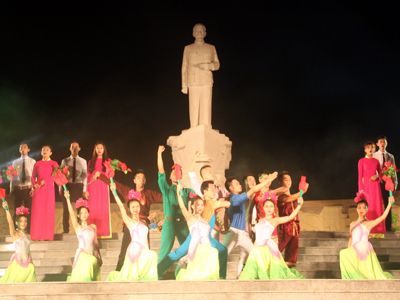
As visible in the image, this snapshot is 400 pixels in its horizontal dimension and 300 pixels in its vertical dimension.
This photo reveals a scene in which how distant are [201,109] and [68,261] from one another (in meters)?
3.39

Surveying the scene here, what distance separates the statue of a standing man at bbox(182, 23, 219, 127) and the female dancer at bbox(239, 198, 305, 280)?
3.16 metres

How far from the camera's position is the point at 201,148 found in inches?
382

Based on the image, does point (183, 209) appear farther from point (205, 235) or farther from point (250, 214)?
point (250, 214)

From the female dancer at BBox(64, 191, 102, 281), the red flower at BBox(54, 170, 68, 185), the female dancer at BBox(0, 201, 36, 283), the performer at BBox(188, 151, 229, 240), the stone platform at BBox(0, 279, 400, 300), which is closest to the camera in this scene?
the stone platform at BBox(0, 279, 400, 300)

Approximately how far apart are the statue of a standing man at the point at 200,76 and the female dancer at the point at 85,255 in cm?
312

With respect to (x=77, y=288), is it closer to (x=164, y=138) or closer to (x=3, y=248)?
(x=3, y=248)

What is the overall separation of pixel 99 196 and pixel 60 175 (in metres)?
0.87

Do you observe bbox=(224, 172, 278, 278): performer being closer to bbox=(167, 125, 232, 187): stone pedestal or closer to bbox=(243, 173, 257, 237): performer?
bbox=(243, 173, 257, 237): performer

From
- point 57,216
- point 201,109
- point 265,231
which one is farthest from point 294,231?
point 57,216

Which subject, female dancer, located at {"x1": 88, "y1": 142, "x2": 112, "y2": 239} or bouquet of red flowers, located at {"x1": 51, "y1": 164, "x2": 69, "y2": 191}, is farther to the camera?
female dancer, located at {"x1": 88, "y1": 142, "x2": 112, "y2": 239}

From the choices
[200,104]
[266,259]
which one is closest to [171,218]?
[266,259]

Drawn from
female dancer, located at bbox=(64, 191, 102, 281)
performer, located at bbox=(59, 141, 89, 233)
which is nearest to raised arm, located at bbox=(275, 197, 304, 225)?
female dancer, located at bbox=(64, 191, 102, 281)

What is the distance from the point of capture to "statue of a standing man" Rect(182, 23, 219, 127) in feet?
32.5

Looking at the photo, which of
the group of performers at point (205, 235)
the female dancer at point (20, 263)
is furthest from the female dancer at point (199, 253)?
the female dancer at point (20, 263)
